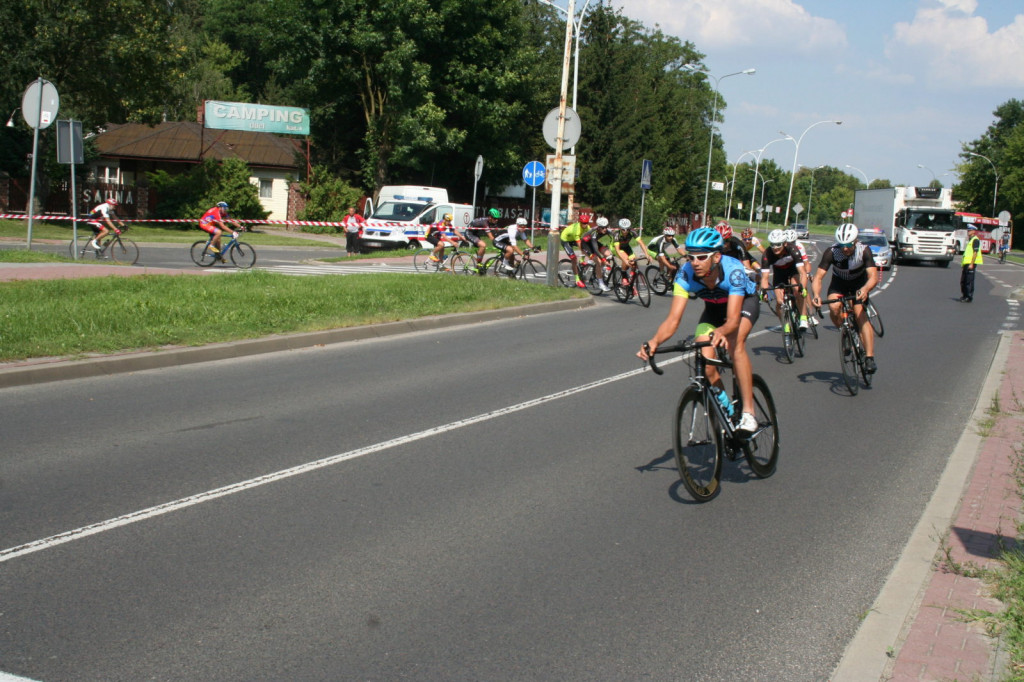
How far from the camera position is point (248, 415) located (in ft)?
27.4

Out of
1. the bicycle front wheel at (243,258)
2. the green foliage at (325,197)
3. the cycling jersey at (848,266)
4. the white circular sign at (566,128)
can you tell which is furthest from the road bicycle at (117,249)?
the green foliage at (325,197)

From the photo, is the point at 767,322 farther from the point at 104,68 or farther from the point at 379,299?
the point at 104,68

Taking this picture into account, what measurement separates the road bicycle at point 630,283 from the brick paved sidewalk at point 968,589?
12051 mm

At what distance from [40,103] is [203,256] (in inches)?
243

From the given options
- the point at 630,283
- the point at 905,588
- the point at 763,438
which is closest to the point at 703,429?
the point at 763,438

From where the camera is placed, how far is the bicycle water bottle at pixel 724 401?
252 inches

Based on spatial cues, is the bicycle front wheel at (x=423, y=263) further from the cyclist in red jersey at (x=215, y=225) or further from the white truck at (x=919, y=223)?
the white truck at (x=919, y=223)

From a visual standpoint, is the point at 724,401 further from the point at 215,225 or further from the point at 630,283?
the point at 215,225

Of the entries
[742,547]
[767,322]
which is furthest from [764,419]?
[767,322]

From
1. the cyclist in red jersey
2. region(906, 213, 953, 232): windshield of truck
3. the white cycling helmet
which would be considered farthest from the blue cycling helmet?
region(906, 213, 953, 232): windshield of truck

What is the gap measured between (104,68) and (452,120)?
53.9 feet

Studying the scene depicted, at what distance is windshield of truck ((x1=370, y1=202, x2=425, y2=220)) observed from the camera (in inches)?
1284

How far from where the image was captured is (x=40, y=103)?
17.2 m

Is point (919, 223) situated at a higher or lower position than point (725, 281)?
higher
